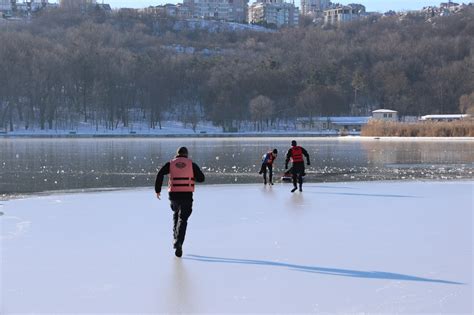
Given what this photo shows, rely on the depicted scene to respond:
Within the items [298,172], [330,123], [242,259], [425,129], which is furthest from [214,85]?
[242,259]

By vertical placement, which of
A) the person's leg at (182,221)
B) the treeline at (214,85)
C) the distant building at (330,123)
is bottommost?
the distant building at (330,123)

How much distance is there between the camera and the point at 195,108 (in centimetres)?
11606

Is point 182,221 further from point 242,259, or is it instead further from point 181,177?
point 242,259

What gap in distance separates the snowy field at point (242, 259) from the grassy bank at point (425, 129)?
52539mm

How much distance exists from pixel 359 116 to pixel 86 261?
4246 inches

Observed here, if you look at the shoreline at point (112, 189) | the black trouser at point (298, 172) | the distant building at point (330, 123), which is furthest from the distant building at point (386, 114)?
the black trouser at point (298, 172)

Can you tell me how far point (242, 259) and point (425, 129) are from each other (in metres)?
61.3

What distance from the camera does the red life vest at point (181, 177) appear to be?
31.7 feet

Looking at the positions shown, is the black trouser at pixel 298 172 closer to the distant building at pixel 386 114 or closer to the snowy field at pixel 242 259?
A: the snowy field at pixel 242 259

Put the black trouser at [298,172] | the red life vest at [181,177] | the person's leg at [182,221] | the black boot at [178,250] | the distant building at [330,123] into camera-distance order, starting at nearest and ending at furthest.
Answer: the black boot at [178,250], the person's leg at [182,221], the red life vest at [181,177], the black trouser at [298,172], the distant building at [330,123]

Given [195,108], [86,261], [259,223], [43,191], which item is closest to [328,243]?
[259,223]

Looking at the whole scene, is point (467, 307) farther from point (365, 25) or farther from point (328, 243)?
point (365, 25)

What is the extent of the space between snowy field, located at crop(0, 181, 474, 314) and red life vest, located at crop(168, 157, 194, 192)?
767 millimetres

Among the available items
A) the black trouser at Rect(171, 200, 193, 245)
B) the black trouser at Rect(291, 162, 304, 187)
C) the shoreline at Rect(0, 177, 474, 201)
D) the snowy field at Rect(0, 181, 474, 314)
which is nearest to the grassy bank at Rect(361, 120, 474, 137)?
the shoreline at Rect(0, 177, 474, 201)
